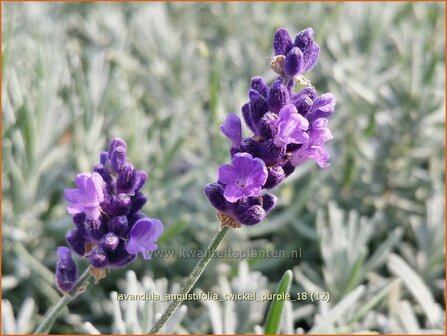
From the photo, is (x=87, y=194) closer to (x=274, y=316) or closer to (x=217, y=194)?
(x=217, y=194)

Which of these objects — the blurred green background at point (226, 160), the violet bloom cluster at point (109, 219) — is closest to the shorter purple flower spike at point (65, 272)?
the violet bloom cluster at point (109, 219)

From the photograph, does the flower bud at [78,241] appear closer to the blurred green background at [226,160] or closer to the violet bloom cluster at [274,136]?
the violet bloom cluster at [274,136]

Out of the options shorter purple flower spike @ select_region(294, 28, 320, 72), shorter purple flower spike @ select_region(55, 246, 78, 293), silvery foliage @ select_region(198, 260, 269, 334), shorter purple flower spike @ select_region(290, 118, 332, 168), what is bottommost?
silvery foliage @ select_region(198, 260, 269, 334)

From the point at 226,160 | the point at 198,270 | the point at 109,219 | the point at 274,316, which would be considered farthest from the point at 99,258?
the point at 226,160

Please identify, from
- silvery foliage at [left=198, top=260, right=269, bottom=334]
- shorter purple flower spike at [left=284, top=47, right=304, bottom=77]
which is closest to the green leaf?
silvery foliage at [left=198, top=260, right=269, bottom=334]

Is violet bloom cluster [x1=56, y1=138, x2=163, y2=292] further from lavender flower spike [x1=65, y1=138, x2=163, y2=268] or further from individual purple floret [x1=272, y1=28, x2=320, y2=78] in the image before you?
individual purple floret [x1=272, y1=28, x2=320, y2=78]

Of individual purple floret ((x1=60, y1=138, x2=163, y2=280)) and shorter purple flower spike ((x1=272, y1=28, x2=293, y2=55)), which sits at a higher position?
shorter purple flower spike ((x1=272, y1=28, x2=293, y2=55))
